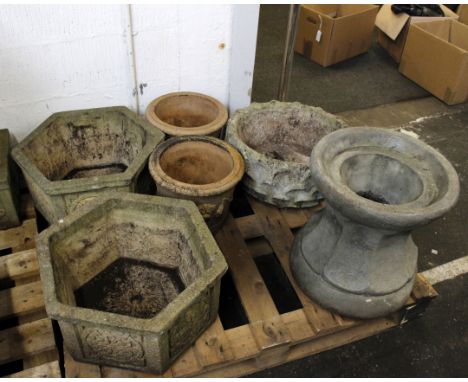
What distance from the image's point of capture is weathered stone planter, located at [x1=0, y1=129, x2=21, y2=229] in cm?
205

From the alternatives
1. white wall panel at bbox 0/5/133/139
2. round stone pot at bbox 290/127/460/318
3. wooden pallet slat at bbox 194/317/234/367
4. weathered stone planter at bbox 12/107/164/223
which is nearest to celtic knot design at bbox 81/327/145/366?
wooden pallet slat at bbox 194/317/234/367

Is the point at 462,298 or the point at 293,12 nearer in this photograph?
the point at 462,298

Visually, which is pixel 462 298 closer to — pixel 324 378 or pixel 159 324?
pixel 324 378

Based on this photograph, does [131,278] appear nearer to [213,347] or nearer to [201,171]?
[213,347]

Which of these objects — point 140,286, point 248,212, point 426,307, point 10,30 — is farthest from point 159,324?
point 10,30

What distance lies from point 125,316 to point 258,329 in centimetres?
59

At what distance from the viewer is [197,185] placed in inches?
78.8

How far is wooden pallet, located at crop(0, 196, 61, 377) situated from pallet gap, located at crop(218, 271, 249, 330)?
0.72 metres

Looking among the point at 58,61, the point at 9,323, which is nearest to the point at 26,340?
the point at 9,323

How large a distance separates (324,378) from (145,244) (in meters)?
0.94

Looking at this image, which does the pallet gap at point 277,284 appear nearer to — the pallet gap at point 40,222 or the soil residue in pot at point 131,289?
the soil residue in pot at point 131,289

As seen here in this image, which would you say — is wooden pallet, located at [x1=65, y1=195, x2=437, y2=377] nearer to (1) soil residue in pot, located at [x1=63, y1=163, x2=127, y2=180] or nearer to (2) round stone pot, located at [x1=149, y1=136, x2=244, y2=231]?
(2) round stone pot, located at [x1=149, y1=136, x2=244, y2=231]

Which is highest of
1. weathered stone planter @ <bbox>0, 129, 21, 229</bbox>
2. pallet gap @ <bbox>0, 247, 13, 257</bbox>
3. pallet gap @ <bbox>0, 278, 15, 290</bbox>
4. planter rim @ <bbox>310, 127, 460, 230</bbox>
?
planter rim @ <bbox>310, 127, 460, 230</bbox>

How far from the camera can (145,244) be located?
204cm
